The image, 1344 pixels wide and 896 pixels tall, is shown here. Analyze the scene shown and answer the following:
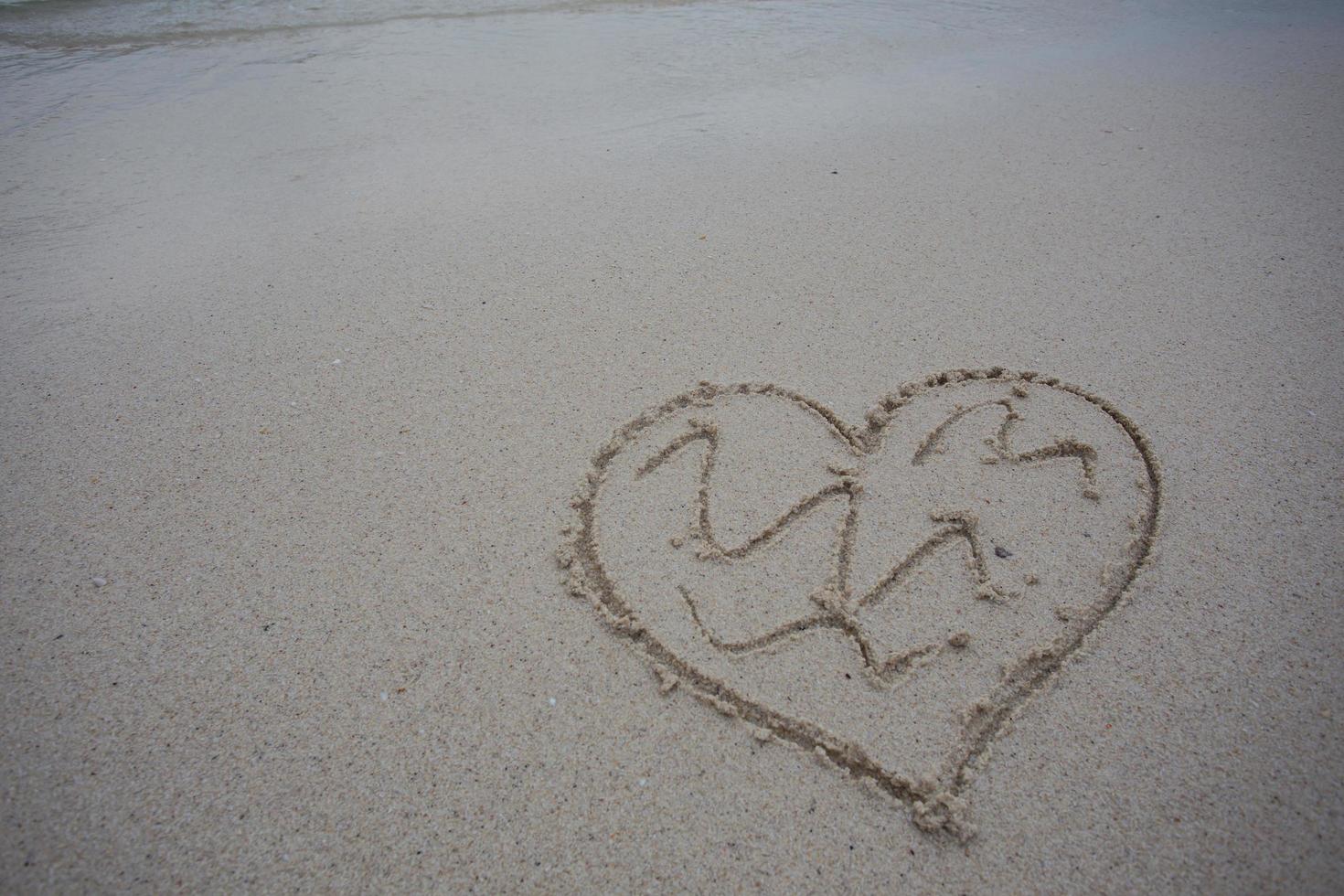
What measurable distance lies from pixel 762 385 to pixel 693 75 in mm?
2794

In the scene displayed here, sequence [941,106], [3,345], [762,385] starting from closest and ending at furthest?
[762,385]
[3,345]
[941,106]

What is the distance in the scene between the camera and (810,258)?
248 cm

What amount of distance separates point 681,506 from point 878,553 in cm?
49

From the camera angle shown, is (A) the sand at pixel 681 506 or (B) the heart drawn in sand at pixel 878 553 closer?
(A) the sand at pixel 681 506

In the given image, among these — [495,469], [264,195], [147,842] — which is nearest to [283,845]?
[147,842]

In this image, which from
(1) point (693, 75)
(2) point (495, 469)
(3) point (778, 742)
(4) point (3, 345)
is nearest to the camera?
(3) point (778, 742)

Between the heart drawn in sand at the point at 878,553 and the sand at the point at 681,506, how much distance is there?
0.04 feet

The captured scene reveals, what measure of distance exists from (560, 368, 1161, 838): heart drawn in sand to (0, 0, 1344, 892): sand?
0.4 inches

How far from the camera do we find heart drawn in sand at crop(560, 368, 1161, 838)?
4.49 feet

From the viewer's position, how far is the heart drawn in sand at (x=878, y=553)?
1369mm

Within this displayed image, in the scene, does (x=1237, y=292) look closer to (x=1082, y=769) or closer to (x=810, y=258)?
(x=810, y=258)

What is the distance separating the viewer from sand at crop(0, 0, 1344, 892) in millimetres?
1244

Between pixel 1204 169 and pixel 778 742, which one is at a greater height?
pixel 1204 169

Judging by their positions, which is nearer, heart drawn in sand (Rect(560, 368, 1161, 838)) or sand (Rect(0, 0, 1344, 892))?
sand (Rect(0, 0, 1344, 892))
